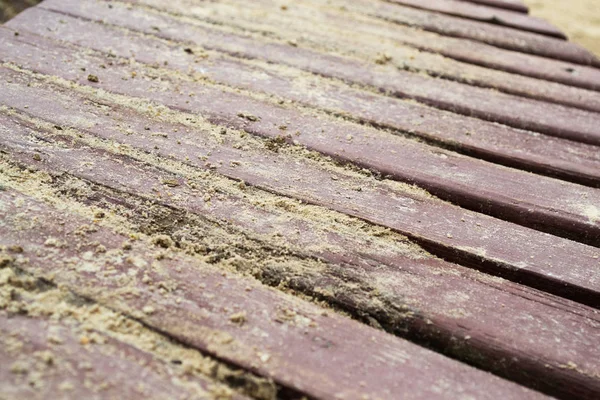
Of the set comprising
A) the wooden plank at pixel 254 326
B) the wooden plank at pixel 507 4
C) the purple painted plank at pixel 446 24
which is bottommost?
the wooden plank at pixel 254 326

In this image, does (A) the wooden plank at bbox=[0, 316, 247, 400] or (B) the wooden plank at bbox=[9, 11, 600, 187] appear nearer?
(A) the wooden plank at bbox=[0, 316, 247, 400]

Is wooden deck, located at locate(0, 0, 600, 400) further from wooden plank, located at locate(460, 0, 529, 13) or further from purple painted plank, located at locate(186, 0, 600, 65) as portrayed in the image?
wooden plank, located at locate(460, 0, 529, 13)

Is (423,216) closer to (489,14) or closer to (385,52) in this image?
(385,52)

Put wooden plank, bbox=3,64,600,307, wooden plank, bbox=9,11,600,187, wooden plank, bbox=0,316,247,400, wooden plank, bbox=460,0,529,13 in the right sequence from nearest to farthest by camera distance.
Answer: wooden plank, bbox=0,316,247,400, wooden plank, bbox=3,64,600,307, wooden plank, bbox=9,11,600,187, wooden plank, bbox=460,0,529,13

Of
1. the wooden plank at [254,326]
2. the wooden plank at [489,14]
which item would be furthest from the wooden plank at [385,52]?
the wooden plank at [254,326]

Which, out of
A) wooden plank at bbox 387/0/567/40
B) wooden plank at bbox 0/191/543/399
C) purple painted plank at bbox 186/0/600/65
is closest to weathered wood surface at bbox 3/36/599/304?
wooden plank at bbox 0/191/543/399

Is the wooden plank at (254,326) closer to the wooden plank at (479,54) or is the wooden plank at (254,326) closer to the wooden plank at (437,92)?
the wooden plank at (437,92)

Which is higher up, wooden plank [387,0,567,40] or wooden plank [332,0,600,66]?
wooden plank [387,0,567,40]
